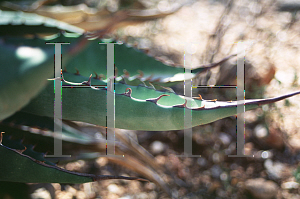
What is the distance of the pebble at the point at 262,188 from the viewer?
0.69 m

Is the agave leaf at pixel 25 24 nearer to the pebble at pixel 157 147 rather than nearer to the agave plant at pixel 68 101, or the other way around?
the agave plant at pixel 68 101

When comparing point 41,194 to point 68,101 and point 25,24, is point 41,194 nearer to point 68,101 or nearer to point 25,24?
point 68,101

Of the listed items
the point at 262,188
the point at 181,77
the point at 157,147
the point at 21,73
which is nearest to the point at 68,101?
the point at 21,73

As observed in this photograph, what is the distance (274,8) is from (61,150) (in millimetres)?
998

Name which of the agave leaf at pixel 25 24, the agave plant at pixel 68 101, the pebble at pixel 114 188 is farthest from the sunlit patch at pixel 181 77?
the pebble at pixel 114 188

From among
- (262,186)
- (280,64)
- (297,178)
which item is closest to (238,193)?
(262,186)

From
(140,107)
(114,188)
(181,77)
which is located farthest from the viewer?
(114,188)

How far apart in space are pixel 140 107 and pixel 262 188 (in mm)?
500

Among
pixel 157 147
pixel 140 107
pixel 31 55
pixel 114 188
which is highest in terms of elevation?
pixel 31 55

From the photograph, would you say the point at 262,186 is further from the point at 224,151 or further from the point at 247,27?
the point at 247,27

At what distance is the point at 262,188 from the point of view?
70 centimetres

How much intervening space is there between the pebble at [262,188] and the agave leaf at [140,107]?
13.5 inches

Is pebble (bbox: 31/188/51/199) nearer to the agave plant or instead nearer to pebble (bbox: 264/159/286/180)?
the agave plant

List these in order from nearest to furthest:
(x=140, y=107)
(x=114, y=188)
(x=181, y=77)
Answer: (x=140, y=107)
(x=181, y=77)
(x=114, y=188)
